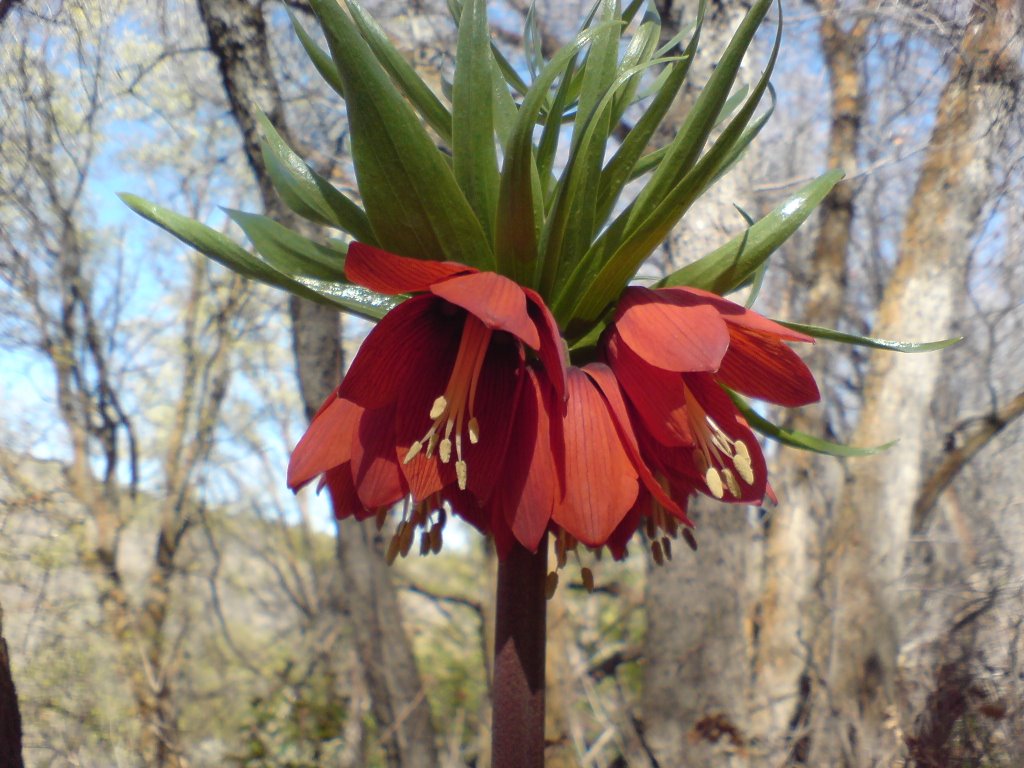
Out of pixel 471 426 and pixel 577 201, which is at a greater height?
pixel 577 201

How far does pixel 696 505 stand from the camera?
6.97 feet

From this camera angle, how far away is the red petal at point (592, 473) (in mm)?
680

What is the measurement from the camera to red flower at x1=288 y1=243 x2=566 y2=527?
678mm

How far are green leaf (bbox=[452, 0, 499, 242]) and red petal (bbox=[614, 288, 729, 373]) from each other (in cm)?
15

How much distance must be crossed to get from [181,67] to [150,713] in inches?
95.8

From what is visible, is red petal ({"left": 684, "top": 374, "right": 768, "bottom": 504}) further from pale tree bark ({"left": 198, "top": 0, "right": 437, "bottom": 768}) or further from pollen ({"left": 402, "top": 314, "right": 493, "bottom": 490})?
pale tree bark ({"left": 198, "top": 0, "right": 437, "bottom": 768})

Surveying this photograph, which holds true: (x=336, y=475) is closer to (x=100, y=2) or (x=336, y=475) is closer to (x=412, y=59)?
(x=100, y=2)

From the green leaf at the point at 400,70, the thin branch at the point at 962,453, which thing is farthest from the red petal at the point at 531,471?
the thin branch at the point at 962,453

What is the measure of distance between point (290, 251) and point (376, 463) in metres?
0.27

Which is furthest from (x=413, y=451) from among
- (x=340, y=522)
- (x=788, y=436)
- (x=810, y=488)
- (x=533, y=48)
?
(x=810, y=488)

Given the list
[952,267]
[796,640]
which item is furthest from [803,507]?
[952,267]

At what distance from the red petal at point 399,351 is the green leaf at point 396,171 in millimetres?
57

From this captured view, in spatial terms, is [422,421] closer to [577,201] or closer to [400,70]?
[577,201]

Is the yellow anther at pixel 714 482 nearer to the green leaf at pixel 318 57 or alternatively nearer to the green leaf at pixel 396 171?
the green leaf at pixel 396 171
